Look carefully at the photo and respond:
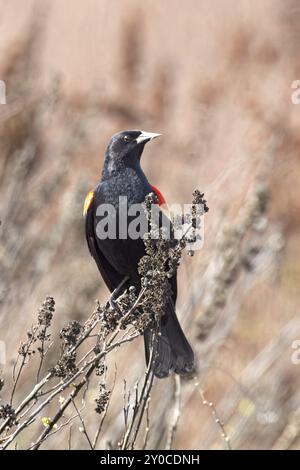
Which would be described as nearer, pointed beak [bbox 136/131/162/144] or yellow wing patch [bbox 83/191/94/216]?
yellow wing patch [bbox 83/191/94/216]

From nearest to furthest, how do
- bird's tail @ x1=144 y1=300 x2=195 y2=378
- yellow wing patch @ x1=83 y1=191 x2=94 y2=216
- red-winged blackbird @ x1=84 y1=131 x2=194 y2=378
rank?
bird's tail @ x1=144 y1=300 x2=195 y2=378 → red-winged blackbird @ x1=84 y1=131 x2=194 y2=378 → yellow wing patch @ x1=83 y1=191 x2=94 y2=216

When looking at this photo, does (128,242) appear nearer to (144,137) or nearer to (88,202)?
(88,202)

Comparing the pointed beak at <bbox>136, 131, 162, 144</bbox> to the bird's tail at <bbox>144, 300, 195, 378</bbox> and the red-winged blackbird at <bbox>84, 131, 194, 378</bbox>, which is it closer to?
the red-winged blackbird at <bbox>84, 131, 194, 378</bbox>

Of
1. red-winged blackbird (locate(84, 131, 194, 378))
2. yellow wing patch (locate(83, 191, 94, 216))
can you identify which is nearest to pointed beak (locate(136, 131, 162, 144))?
red-winged blackbird (locate(84, 131, 194, 378))

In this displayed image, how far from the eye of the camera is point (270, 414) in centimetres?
373

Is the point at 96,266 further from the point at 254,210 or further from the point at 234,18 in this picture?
the point at 234,18

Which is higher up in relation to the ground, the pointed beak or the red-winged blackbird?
the pointed beak

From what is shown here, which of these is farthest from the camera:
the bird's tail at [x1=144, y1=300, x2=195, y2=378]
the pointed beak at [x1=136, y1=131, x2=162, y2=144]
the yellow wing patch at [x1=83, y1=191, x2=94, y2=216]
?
the pointed beak at [x1=136, y1=131, x2=162, y2=144]

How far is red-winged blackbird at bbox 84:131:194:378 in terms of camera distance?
3.84m

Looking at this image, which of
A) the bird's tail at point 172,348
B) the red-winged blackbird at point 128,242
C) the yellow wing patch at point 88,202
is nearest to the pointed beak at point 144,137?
the red-winged blackbird at point 128,242

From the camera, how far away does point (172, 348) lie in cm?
387

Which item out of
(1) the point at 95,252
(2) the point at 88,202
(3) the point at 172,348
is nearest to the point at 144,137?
(2) the point at 88,202

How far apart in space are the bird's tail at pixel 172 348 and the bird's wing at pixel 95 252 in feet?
1.89

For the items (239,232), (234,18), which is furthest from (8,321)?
(234,18)
